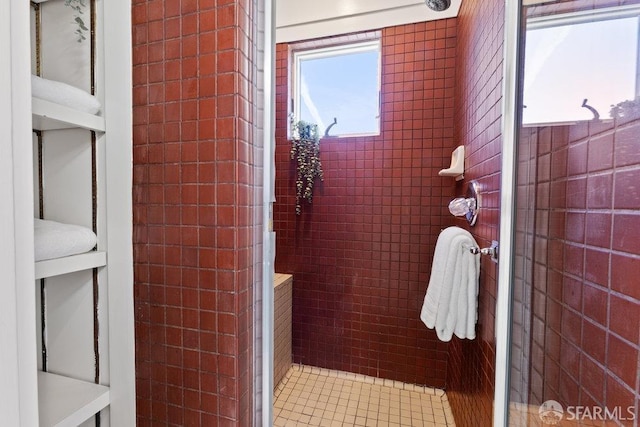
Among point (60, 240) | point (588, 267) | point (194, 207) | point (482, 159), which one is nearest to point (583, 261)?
point (588, 267)

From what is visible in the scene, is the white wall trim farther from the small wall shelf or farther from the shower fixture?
the shower fixture

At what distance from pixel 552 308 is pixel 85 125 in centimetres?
113

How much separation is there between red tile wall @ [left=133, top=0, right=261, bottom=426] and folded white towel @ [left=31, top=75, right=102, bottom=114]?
0.23 meters

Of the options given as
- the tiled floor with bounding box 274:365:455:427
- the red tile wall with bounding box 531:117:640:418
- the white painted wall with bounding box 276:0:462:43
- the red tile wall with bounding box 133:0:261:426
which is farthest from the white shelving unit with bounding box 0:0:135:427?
the white painted wall with bounding box 276:0:462:43

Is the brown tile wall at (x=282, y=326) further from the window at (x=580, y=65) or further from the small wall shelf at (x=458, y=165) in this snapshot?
the window at (x=580, y=65)

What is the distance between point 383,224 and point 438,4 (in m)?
1.32

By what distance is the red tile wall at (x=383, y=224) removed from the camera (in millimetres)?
1855

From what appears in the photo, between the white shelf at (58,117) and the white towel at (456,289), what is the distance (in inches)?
52.7

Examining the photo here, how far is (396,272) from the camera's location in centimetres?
194

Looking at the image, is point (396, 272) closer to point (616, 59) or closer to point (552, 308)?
point (552, 308)

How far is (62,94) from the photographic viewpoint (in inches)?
21.0

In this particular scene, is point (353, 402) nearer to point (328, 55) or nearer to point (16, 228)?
point (16, 228)

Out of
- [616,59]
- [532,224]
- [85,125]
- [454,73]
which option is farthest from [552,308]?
[454,73]

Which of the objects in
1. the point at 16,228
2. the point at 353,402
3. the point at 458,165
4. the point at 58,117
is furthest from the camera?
the point at 353,402
